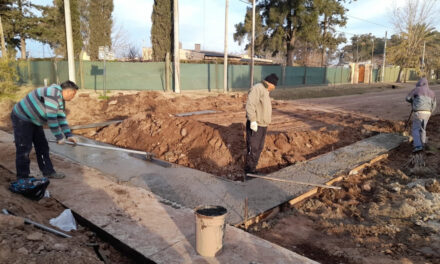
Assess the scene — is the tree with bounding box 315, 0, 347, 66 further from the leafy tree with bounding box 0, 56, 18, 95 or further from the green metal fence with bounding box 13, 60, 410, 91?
the leafy tree with bounding box 0, 56, 18, 95

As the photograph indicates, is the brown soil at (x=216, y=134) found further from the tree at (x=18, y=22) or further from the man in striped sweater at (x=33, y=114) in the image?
the tree at (x=18, y=22)

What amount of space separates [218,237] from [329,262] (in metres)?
1.27

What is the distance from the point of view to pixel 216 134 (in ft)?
24.8

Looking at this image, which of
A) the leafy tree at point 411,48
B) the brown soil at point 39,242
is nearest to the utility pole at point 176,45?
the brown soil at point 39,242

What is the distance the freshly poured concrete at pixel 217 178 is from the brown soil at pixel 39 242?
141 cm

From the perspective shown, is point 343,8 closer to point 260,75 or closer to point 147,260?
point 260,75

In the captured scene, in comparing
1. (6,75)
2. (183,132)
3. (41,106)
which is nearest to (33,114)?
(41,106)

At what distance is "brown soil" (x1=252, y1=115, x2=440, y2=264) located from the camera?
138 inches

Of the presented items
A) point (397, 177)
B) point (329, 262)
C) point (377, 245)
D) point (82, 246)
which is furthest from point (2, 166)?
point (397, 177)

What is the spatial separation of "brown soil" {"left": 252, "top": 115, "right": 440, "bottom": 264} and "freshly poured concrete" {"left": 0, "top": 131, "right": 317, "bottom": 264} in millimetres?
587

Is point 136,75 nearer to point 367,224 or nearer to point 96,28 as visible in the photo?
point 96,28

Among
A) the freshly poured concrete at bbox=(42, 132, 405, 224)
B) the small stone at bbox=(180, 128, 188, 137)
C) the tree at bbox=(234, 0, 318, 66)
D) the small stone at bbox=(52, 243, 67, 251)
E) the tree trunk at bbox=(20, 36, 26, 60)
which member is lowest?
the freshly poured concrete at bbox=(42, 132, 405, 224)

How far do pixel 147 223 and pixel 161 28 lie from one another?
21161mm

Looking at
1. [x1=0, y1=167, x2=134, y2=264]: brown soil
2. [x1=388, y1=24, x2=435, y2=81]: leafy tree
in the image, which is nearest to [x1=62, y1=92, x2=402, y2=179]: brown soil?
[x1=0, y1=167, x2=134, y2=264]: brown soil
